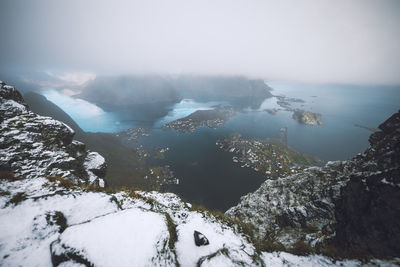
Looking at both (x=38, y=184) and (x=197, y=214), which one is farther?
(x=197, y=214)

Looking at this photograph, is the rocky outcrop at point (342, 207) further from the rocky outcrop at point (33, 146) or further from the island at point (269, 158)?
the island at point (269, 158)

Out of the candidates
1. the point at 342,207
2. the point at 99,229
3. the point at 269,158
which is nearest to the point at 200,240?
the point at 99,229

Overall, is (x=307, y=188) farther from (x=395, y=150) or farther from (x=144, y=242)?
(x=144, y=242)

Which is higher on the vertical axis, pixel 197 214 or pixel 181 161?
pixel 197 214

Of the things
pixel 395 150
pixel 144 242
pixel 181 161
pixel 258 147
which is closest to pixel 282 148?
pixel 258 147

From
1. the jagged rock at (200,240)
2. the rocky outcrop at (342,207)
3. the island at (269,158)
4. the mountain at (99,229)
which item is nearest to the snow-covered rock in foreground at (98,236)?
the mountain at (99,229)

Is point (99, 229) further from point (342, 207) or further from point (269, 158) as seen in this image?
point (269, 158)
